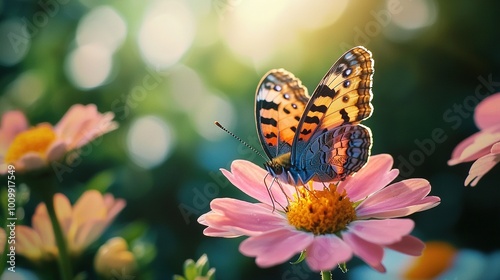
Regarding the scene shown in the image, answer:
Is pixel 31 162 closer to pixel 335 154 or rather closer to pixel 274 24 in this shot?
pixel 335 154

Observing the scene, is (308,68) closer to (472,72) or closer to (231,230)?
(472,72)

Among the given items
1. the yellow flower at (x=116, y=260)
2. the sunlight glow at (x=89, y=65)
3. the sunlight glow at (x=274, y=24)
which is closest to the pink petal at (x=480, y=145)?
the yellow flower at (x=116, y=260)

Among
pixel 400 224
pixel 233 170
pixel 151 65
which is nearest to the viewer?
pixel 400 224

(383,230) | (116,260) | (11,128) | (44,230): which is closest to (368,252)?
(383,230)

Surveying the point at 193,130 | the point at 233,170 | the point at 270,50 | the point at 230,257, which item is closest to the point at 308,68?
the point at 270,50

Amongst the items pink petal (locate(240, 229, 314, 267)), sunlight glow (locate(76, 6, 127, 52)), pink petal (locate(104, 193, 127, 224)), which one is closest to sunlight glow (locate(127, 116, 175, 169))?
sunlight glow (locate(76, 6, 127, 52))
